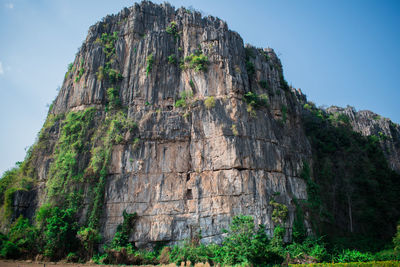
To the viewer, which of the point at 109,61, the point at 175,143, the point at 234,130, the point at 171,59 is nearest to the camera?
the point at 234,130

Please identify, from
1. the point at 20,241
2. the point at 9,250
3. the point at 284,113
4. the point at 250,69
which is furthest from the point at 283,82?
the point at 9,250

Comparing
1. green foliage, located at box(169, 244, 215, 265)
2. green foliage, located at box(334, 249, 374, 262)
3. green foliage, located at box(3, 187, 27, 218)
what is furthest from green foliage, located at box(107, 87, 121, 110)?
green foliage, located at box(334, 249, 374, 262)

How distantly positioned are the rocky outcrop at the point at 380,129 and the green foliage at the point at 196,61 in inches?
1140

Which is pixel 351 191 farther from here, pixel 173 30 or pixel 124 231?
pixel 173 30

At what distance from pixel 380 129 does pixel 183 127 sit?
35960 mm

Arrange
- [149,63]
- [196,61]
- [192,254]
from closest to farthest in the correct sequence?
[192,254], [196,61], [149,63]

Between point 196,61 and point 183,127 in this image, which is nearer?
point 183,127

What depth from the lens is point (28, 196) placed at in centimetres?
2461

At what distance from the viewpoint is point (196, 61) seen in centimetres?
2781

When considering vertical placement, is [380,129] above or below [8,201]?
above


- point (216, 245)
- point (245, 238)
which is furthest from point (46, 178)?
point (245, 238)

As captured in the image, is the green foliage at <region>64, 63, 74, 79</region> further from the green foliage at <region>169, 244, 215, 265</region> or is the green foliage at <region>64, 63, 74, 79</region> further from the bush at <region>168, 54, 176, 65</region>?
the green foliage at <region>169, 244, 215, 265</region>

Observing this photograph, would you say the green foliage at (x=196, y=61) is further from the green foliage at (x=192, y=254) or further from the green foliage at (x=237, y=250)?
the green foliage at (x=192, y=254)

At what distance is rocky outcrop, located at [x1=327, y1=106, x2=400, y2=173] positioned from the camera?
4138 centimetres
